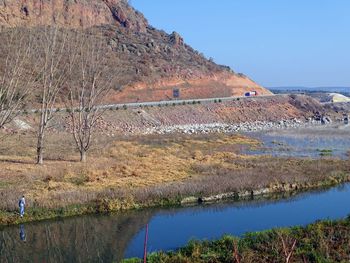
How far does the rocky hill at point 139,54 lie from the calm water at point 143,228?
52791 mm

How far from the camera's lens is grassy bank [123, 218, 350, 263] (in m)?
15.6

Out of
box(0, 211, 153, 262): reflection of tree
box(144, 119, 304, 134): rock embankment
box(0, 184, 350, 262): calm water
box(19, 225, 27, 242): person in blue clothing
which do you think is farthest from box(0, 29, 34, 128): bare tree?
box(144, 119, 304, 134): rock embankment

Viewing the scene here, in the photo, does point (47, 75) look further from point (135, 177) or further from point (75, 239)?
point (75, 239)

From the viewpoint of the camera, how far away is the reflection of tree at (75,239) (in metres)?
17.9

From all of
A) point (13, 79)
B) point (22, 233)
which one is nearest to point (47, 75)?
point (13, 79)

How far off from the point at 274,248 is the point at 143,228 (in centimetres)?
706

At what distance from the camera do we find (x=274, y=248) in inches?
640

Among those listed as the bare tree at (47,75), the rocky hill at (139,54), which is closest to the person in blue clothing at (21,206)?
the bare tree at (47,75)

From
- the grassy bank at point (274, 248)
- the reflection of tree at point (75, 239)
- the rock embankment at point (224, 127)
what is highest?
the rock embankment at point (224, 127)

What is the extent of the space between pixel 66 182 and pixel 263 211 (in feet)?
36.0

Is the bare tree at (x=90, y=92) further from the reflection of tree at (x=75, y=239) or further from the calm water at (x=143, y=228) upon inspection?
the calm water at (x=143, y=228)

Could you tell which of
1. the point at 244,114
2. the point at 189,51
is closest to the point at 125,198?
the point at 244,114

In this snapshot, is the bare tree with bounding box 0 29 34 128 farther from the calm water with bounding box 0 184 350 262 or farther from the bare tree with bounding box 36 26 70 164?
the calm water with bounding box 0 184 350 262

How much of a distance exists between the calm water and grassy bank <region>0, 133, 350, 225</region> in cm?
122
